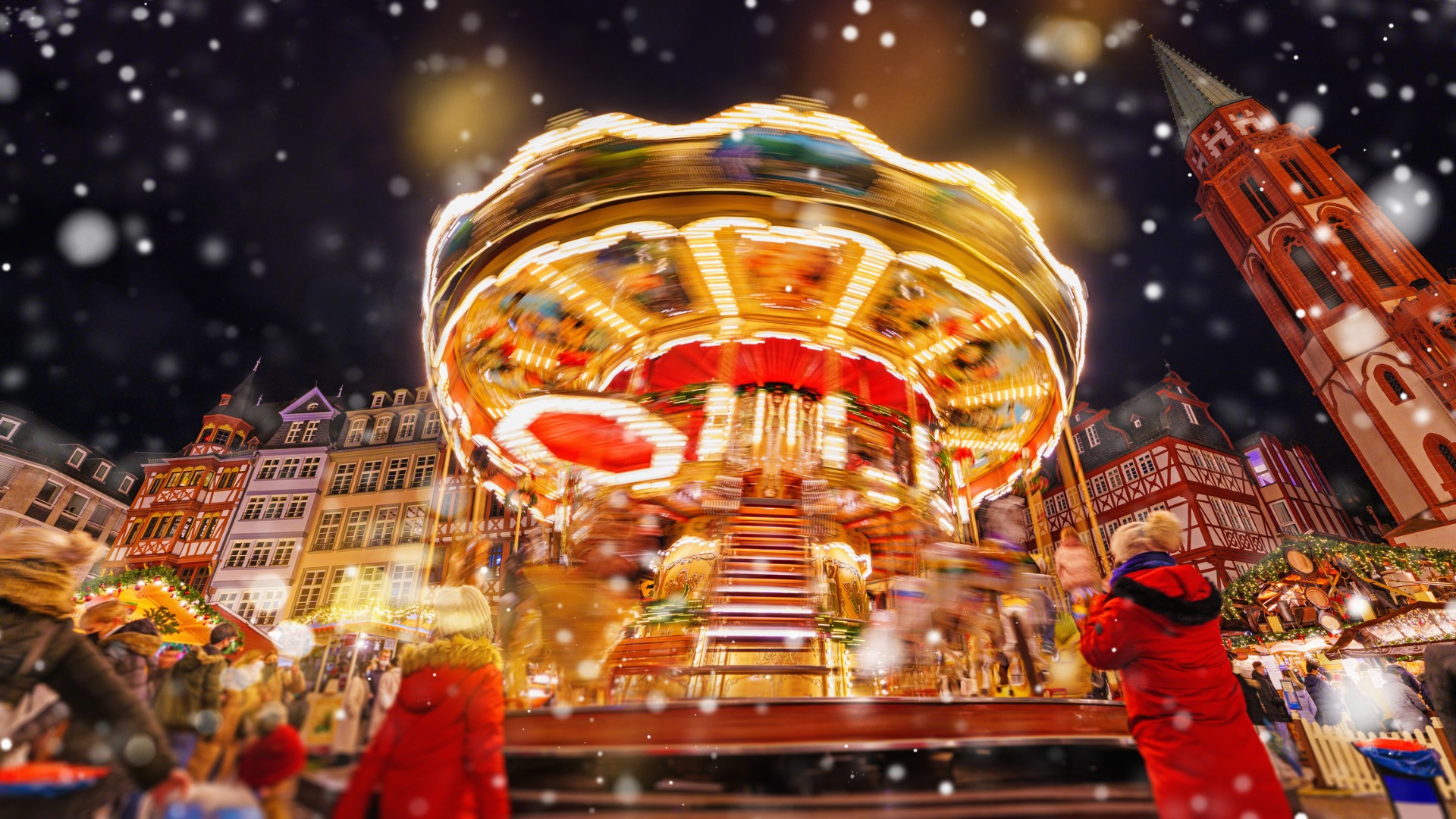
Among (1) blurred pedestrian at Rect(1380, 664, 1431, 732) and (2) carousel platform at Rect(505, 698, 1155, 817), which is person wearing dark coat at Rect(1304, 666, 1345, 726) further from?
(2) carousel platform at Rect(505, 698, 1155, 817)

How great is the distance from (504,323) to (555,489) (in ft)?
9.25

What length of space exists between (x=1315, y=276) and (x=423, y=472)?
3455 centimetres

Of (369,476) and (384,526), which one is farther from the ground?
(369,476)

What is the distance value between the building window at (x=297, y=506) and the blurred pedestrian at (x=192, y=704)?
84.8 ft

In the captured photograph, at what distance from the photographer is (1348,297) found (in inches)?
899

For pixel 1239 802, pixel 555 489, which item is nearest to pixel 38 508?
pixel 555 489

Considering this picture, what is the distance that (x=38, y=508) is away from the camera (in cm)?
2666

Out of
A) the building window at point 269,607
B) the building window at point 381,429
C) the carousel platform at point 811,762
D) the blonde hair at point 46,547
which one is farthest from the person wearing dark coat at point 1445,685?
the building window at point 381,429

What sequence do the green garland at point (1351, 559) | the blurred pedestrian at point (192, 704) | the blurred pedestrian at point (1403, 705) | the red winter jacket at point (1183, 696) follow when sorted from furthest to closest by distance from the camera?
1. the green garland at point (1351, 559)
2. the blurred pedestrian at point (1403, 705)
3. the red winter jacket at point (1183, 696)
4. the blurred pedestrian at point (192, 704)

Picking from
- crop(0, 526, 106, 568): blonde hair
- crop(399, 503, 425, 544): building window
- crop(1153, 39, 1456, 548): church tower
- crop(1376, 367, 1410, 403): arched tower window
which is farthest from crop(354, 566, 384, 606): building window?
crop(1376, 367, 1410, 403): arched tower window

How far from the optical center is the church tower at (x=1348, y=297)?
20.0 metres

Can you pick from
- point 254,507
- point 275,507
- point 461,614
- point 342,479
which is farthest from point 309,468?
point 461,614

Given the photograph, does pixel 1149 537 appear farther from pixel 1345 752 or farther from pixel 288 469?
pixel 288 469

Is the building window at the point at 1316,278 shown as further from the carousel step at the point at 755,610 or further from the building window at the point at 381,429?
the building window at the point at 381,429
